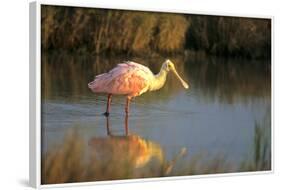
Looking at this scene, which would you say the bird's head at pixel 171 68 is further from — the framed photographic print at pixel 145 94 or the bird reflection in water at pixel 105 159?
the bird reflection in water at pixel 105 159

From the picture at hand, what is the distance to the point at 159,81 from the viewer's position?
22.9ft

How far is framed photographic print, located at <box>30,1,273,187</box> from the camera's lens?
6.47m

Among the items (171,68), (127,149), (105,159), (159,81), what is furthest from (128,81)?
(105,159)

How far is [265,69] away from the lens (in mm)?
7602

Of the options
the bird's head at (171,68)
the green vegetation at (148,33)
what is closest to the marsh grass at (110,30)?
the green vegetation at (148,33)

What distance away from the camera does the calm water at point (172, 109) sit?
6.52 m

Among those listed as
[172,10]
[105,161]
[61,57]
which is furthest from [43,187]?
[172,10]

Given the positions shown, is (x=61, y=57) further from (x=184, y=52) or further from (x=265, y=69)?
(x=265, y=69)

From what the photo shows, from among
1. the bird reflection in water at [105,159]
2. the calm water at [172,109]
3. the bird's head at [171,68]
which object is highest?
the bird's head at [171,68]

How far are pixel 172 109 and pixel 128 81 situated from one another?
542mm

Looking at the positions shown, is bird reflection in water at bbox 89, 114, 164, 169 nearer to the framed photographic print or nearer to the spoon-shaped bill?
the framed photographic print

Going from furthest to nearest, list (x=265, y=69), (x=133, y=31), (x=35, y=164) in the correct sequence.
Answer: (x=265, y=69) < (x=133, y=31) < (x=35, y=164)

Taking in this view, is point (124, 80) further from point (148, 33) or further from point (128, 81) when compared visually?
point (148, 33)

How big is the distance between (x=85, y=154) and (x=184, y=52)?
1.47 m
